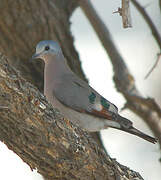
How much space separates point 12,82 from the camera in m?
3.28

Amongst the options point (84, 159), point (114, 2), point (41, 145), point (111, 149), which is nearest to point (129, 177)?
point (84, 159)

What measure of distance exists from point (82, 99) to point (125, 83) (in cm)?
43

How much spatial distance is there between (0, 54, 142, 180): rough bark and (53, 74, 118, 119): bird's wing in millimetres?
1080

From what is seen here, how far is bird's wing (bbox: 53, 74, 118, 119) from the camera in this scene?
491 centimetres

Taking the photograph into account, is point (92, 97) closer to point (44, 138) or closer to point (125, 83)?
point (125, 83)

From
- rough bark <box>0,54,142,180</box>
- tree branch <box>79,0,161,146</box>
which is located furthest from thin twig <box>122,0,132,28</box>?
tree branch <box>79,0,161,146</box>

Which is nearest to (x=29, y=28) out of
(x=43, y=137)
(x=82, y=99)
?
(x=82, y=99)

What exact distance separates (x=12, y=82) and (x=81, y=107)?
68.1 inches

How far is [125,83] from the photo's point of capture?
5109mm

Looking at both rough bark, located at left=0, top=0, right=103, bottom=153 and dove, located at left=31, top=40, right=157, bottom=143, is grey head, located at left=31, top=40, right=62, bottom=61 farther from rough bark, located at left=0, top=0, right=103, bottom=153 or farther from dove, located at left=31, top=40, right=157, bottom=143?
rough bark, located at left=0, top=0, right=103, bottom=153

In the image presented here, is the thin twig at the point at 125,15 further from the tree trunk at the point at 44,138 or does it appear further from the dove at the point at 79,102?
the dove at the point at 79,102

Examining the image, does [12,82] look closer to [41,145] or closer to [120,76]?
[41,145]

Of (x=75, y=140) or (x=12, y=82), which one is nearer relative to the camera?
(x=12, y=82)

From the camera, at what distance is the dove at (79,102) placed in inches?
192
